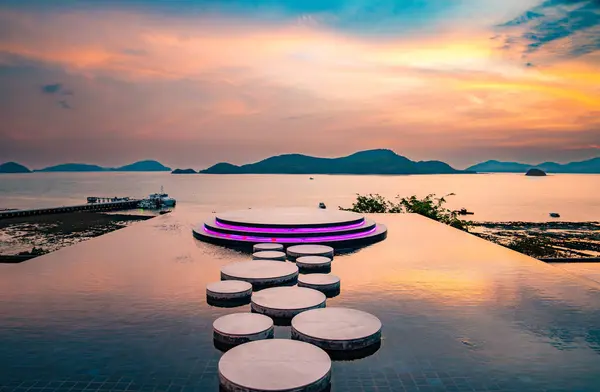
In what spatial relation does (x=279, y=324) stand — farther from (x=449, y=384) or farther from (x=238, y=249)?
(x=238, y=249)

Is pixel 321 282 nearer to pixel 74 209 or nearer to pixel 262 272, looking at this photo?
pixel 262 272

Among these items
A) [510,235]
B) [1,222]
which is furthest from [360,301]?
[1,222]

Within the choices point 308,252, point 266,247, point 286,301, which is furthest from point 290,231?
point 286,301

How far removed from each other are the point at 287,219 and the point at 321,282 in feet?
32.1

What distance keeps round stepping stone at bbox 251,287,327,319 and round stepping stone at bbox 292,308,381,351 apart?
0.59 m

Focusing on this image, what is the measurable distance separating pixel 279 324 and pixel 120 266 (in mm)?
8133

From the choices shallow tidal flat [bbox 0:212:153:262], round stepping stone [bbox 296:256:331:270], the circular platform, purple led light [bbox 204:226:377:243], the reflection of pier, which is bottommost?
shallow tidal flat [bbox 0:212:153:262]

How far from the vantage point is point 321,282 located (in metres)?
12.0

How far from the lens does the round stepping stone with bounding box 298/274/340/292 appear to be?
38.9ft

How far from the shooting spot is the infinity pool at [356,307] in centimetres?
679

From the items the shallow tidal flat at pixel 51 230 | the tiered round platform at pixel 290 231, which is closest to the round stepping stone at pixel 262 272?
the tiered round platform at pixel 290 231

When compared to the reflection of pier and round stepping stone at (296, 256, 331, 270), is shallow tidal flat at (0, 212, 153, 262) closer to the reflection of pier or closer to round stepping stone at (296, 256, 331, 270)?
the reflection of pier

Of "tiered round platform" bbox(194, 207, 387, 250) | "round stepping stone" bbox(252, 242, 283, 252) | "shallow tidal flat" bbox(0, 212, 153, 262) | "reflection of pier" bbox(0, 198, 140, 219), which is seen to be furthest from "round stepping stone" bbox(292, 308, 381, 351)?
"reflection of pier" bbox(0, 198, 140, 219)

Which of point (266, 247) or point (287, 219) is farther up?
point (287, 219)
